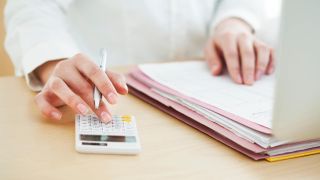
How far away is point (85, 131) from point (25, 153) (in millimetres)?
86

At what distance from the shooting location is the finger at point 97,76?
65 cm

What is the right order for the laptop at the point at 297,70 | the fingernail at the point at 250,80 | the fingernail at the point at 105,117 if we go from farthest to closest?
the fingernail at the point at 250,80 → the fingernail at the point at 105,117 → the laptop at the point at 297,70

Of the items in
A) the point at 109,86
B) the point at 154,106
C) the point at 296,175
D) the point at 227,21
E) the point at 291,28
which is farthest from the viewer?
the point at 227,21

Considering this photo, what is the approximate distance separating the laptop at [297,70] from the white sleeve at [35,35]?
20.5 inches

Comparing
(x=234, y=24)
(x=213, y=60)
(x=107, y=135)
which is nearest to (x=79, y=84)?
(x=107, y=135)

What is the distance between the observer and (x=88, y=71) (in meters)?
0.69

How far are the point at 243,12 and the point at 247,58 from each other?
362 mm

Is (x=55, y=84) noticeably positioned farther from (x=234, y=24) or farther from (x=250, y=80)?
(x=234, y=24)

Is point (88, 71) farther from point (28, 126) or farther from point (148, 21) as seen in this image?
point (148, 21)

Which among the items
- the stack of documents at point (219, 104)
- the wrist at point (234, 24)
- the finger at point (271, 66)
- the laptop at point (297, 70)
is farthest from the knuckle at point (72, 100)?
the wrist at point (234, 24)

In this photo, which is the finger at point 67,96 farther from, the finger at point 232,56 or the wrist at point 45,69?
the finger at point 232,56

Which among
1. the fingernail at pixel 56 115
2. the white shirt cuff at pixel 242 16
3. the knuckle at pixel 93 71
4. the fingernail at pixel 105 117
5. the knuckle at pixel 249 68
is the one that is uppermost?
the white shirt cuff at pixel 242 16

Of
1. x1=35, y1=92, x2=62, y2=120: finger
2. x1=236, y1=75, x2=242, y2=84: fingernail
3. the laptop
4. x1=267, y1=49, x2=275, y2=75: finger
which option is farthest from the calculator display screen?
x1=267, y1=49, x2=275, y2=75: finger

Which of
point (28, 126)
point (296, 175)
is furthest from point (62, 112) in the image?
point (296, 175)
